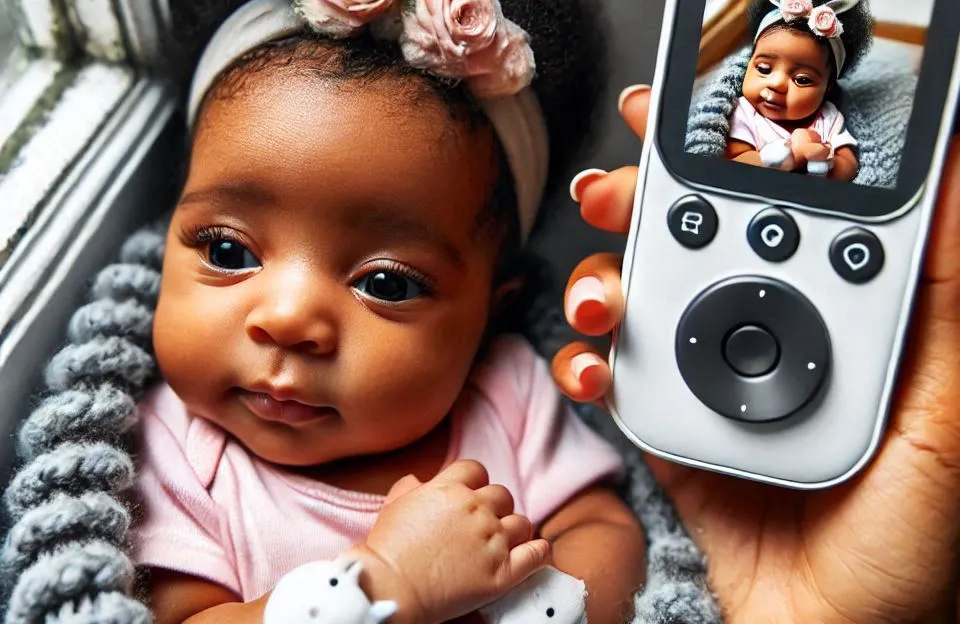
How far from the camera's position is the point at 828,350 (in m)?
0.50

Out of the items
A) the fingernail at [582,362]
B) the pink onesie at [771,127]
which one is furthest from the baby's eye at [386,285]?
the pink onesie at [771,127]

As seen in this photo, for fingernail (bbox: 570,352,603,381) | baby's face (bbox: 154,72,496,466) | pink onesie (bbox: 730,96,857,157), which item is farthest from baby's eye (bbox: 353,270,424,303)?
pink onesie (bbox: 730,96,857,157)

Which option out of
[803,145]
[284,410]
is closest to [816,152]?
[803,145]

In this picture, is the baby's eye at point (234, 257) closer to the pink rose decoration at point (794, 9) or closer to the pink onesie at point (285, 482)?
the pink onesie at point (285, 482)

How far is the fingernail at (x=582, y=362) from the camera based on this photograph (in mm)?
534

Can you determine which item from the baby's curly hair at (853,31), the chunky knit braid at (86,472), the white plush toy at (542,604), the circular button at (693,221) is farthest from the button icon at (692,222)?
the chunky knit braid at (86,472)

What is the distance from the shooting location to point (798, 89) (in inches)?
19.9

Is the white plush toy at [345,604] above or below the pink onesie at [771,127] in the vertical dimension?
below

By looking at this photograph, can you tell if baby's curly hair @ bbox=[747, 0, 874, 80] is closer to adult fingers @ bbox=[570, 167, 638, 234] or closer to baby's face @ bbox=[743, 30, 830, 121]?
baby's face @ bbox=[743, 30, 830, 121]

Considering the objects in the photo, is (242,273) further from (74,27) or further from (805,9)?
(805,9)

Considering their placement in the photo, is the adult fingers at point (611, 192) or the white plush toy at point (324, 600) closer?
the white plush toy at point (324, 600)

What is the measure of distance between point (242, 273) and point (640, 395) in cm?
24

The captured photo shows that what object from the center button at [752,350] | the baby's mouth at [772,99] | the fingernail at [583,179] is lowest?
the center button at [752,350]

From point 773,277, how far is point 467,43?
217 mm
